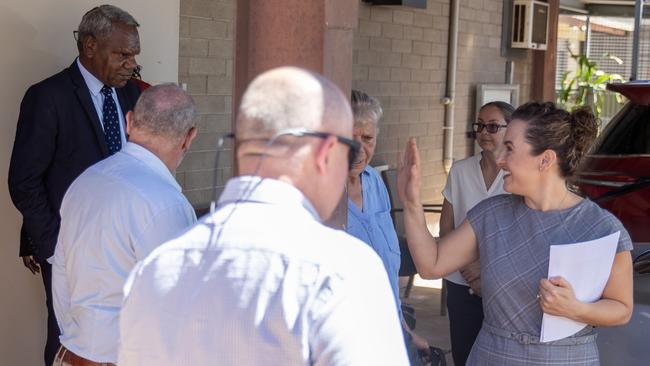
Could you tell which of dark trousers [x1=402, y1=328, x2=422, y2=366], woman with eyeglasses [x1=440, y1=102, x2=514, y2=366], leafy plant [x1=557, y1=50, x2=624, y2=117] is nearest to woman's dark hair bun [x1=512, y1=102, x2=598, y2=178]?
dark trousers [x1=402, y1=328, x2=422, y2=366]

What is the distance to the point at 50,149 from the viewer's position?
4.39m

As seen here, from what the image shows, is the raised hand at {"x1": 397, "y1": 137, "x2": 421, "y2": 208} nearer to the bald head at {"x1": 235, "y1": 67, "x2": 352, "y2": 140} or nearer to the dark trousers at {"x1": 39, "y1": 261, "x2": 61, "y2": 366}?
the bald head at {"x1": 235, "y1": 67, "x2": 352, "y2": 140}

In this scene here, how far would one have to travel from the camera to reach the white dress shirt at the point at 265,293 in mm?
1783

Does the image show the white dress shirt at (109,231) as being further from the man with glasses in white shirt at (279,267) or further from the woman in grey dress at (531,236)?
the man with glasses in white shirt at (279,267)

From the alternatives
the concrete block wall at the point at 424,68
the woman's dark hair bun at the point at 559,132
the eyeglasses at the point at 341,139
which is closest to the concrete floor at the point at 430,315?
the concrete block wall at the point at 424,68

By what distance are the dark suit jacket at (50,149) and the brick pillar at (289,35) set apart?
56.7 inches

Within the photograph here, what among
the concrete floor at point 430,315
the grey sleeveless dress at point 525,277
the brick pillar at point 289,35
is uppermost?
the brick pillar at point 289,35

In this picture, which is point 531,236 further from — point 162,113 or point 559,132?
point 162,113

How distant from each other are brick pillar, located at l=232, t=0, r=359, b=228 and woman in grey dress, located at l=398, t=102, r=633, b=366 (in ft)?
1.41

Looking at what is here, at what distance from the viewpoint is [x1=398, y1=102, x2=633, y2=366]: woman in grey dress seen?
320 centimetres

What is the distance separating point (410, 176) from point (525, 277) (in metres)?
0.51

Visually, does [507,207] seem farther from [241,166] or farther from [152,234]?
[241,166]

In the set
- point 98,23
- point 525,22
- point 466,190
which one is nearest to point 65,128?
point 98,23

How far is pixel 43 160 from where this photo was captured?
4.36 m
